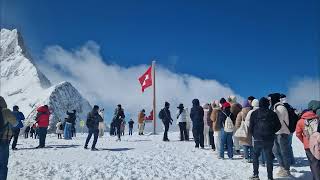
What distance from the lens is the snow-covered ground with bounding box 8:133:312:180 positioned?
12.8 m

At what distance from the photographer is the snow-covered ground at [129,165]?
1277 cm

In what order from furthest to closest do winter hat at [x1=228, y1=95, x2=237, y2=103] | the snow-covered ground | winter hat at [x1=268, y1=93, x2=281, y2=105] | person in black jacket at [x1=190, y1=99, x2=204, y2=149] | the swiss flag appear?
the swiss flag → person in black jacket at [x1=190, y1=99, x2=204, y2=149] → winter hat at [x1=228, y1=95, x2=237, y2=103] → winter hat at [x1=268, y1=93, x2=281, y2=105] → the snow-covered ground

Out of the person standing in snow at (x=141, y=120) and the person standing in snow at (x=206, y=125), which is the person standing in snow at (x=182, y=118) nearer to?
the person standing in snow at (x=206, y=125)

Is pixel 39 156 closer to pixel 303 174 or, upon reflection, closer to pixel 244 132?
pixel 244 132

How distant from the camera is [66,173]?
12.9 metres

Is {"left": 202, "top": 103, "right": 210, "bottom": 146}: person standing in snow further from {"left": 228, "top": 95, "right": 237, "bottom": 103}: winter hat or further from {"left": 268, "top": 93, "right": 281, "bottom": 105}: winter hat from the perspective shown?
{"left": 268, "top": 93, "right": 281, "bottom": 105}: winter hat

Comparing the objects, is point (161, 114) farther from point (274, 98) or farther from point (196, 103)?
point (274, 98)

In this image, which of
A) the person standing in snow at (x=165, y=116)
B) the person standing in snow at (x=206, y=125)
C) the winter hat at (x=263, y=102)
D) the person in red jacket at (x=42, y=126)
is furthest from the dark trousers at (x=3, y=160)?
the person standing in snow at (x=165, y=116)

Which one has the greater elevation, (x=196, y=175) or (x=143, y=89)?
(x=143, y=89)

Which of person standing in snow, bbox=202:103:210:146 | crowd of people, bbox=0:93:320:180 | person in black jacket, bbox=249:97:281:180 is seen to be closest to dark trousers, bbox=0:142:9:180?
crowd of people, bbox=0:93:320:180

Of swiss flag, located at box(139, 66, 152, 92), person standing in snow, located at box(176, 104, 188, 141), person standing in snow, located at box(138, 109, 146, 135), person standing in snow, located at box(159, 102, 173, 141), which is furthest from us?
swiss flag, located at box(139, 66, 152, 92)

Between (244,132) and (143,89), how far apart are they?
62.8 ft

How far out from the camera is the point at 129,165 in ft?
46.4

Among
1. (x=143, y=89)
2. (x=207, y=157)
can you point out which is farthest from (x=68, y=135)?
(x=207, y=157)
